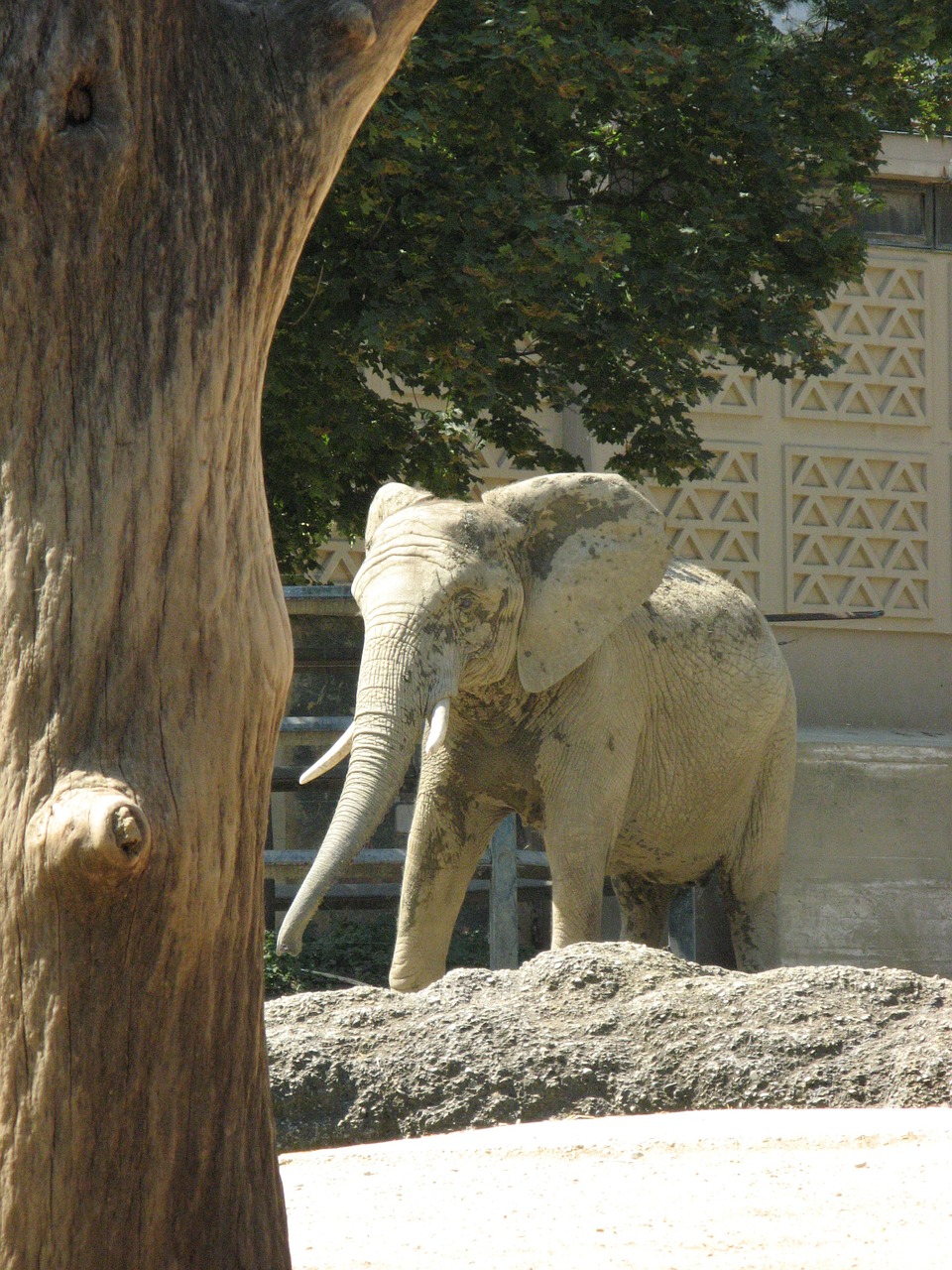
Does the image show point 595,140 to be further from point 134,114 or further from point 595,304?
point 134,114

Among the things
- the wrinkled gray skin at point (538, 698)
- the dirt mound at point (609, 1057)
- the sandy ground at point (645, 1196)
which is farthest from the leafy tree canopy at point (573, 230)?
the sandy ground at point (645, 1196)

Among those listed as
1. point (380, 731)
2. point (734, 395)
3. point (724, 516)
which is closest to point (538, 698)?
point (380, 731)

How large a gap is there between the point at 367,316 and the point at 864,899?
22.0ft

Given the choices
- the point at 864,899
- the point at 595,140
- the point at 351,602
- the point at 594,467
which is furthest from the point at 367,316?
the point at 864,899

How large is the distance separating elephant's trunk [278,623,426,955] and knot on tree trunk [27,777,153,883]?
142 inches

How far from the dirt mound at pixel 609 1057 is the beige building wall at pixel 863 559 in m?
8.43

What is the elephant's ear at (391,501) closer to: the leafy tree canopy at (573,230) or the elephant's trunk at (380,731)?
the elephant's trunk at (380,731)

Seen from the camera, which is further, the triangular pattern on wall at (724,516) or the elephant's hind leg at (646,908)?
the triangular pattern on wall at (724,516)

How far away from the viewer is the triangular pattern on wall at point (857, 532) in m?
14.2

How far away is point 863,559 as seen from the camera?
47.1 feet

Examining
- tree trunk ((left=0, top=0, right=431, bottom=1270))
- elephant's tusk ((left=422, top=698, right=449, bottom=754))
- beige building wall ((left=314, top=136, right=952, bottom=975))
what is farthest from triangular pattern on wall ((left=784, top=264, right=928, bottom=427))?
tree trunk ((left=0, top=0, right=431, bottom=1270))

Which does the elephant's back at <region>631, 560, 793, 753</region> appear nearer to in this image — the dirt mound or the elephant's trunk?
the elephant's trunk

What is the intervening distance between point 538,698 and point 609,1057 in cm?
234

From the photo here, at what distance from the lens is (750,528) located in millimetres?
14094
